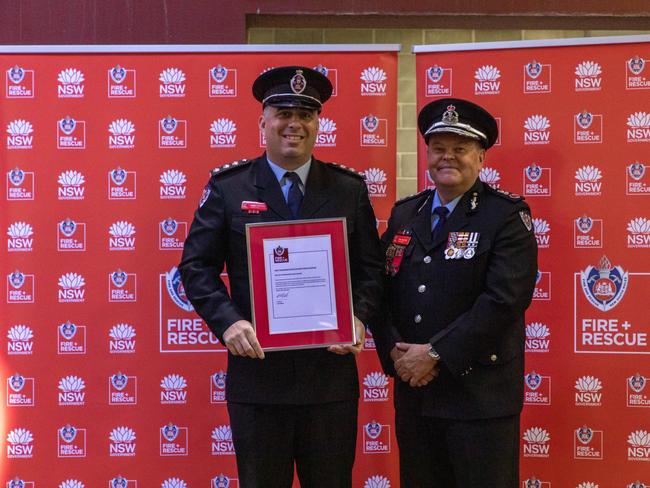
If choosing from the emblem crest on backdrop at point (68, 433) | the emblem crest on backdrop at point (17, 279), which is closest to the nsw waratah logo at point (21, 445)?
the emblem crest on backdrop at point (68, 433)

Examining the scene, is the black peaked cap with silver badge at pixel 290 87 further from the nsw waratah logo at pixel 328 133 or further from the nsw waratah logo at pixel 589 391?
the nsw waratah logo at pixel 589 391

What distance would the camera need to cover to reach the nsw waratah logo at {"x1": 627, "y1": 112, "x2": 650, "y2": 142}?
3195mm

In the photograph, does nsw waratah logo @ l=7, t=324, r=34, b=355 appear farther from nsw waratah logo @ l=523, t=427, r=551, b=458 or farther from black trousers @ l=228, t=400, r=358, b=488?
nsw waratah logo @ l=523, t=427, r=551, b=458

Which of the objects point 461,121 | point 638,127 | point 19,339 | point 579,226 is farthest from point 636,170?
point 19,339

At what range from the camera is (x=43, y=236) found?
3.34 metres

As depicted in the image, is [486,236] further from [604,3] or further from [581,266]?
[604,3]

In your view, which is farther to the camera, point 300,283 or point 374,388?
point 374,388

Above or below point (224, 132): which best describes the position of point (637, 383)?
below

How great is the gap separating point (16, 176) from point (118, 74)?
0.64 m

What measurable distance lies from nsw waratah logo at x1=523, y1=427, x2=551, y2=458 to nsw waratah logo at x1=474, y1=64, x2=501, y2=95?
151 cm

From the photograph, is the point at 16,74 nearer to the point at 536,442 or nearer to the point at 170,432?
the point at 170,432

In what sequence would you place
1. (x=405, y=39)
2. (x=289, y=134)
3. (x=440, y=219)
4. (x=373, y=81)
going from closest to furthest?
(x=289, y=134) < (x=440, y=219) < (x=373, y=81) < (x=405, y=39)

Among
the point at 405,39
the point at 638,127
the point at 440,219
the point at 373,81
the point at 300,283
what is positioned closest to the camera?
the point at 300,283

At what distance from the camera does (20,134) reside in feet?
10.9
